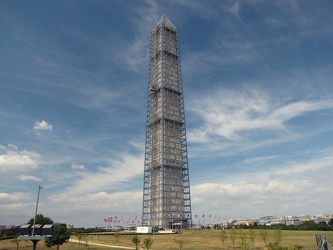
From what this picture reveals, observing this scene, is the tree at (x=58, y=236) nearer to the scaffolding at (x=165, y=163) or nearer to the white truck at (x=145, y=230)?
the white truck at (x=145, y=230)

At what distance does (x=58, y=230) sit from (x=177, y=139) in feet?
418

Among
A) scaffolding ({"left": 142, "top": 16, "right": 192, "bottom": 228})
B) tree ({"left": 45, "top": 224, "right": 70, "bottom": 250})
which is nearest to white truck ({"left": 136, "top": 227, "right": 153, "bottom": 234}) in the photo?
scaffolding ({"left": 142, "top": 16, "right": 192, "bottom": 228})

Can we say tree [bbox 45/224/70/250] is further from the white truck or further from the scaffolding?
the scaffolding

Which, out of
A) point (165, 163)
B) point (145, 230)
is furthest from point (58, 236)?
point (165, 163)

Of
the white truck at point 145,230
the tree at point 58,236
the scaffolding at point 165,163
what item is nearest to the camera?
the tree at point 58,236

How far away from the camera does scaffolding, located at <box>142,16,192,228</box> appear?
562 feet

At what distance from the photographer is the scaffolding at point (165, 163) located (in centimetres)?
17138

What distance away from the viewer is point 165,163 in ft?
586

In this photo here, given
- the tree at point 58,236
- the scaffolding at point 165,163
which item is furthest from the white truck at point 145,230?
the tree at point 58,236

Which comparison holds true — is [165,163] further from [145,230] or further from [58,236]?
[58,236]

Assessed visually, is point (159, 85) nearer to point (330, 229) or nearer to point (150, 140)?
point (150, 140)

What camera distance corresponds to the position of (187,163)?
7431 inches

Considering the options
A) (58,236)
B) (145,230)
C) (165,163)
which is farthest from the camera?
(165,163)

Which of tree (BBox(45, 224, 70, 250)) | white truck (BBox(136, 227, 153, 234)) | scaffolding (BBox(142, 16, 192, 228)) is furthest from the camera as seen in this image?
scaffolding (BBox(142, 16, 192, 228))
